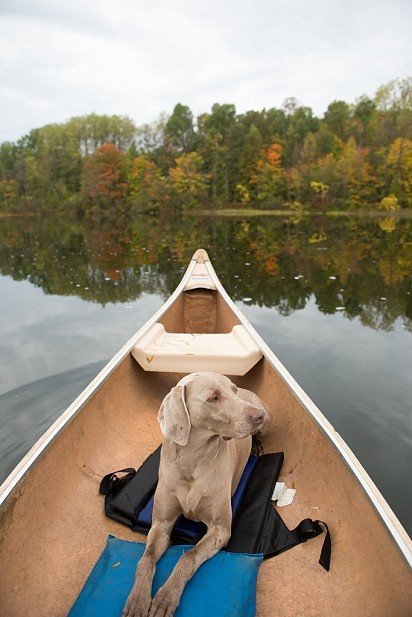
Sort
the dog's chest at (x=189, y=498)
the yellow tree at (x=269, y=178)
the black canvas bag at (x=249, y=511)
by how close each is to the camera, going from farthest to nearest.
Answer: the yellow tree at (x=269, y=178) < the black canvas bag at (x=249, y=511) < the dog's chest at (x=189, y=498)

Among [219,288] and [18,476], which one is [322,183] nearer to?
[219,288]

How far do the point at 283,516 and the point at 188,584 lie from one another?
1.00 metres

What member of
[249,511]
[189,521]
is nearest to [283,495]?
[249,511]

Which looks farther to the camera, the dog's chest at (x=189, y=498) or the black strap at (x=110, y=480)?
the black strap at (x=110, y=480)

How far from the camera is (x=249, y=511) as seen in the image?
2996 millimetres

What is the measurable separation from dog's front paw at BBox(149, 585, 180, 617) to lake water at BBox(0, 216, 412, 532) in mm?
2146

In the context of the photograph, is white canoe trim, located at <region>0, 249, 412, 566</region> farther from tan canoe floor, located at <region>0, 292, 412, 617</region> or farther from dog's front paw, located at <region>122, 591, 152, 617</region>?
dog's front paw, located at <region>122, 591, 152, 617</region>

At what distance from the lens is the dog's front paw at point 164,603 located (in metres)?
2.11

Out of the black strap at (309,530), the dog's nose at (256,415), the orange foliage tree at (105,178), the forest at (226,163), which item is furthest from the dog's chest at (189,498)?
the orange foliage tree at (105,178)

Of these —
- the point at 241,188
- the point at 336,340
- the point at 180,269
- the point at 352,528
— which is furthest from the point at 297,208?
the point at 352,528

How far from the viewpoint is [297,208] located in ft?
152

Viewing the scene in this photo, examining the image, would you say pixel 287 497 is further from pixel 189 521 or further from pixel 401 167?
pixel 401 167

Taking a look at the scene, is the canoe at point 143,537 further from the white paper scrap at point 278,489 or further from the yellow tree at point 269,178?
the yellow tree at point 269,178

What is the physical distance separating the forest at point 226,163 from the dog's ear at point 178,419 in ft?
148
